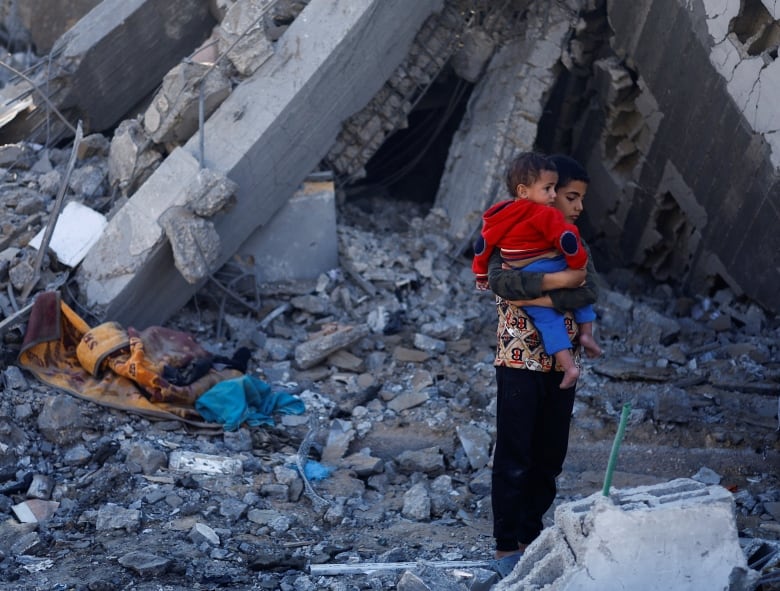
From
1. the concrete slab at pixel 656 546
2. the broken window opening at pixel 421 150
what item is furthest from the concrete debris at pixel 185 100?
the concrete slab at pixel 656 546

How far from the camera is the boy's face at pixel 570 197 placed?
133 inches

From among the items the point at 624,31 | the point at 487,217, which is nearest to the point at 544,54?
the point at 624,31

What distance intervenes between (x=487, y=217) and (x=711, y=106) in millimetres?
3214

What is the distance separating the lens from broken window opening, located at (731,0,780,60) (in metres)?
5.55

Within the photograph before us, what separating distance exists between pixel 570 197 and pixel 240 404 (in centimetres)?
259

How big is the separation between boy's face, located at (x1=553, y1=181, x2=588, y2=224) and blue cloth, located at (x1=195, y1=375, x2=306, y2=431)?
252cm

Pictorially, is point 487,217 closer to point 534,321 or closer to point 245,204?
point 534,321

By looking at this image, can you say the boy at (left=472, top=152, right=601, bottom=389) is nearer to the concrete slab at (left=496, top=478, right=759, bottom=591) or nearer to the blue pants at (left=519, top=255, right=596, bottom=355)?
the blue pants at (left=519, top=255, right=596, bottom=355)

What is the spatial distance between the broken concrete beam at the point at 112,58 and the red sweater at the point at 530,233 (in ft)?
16.2

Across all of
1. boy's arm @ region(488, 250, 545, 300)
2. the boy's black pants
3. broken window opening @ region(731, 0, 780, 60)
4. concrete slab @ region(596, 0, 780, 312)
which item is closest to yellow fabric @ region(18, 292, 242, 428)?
the boy's black pants

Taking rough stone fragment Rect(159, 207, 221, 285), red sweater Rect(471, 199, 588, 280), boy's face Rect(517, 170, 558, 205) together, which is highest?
boy's face Rect(517, 170, 558, 205)

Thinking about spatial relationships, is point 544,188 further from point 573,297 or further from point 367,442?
point 367,442

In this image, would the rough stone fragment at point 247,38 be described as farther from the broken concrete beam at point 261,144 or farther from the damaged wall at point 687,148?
the damaged wall at point 687,148

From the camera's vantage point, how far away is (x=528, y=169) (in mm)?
3309
